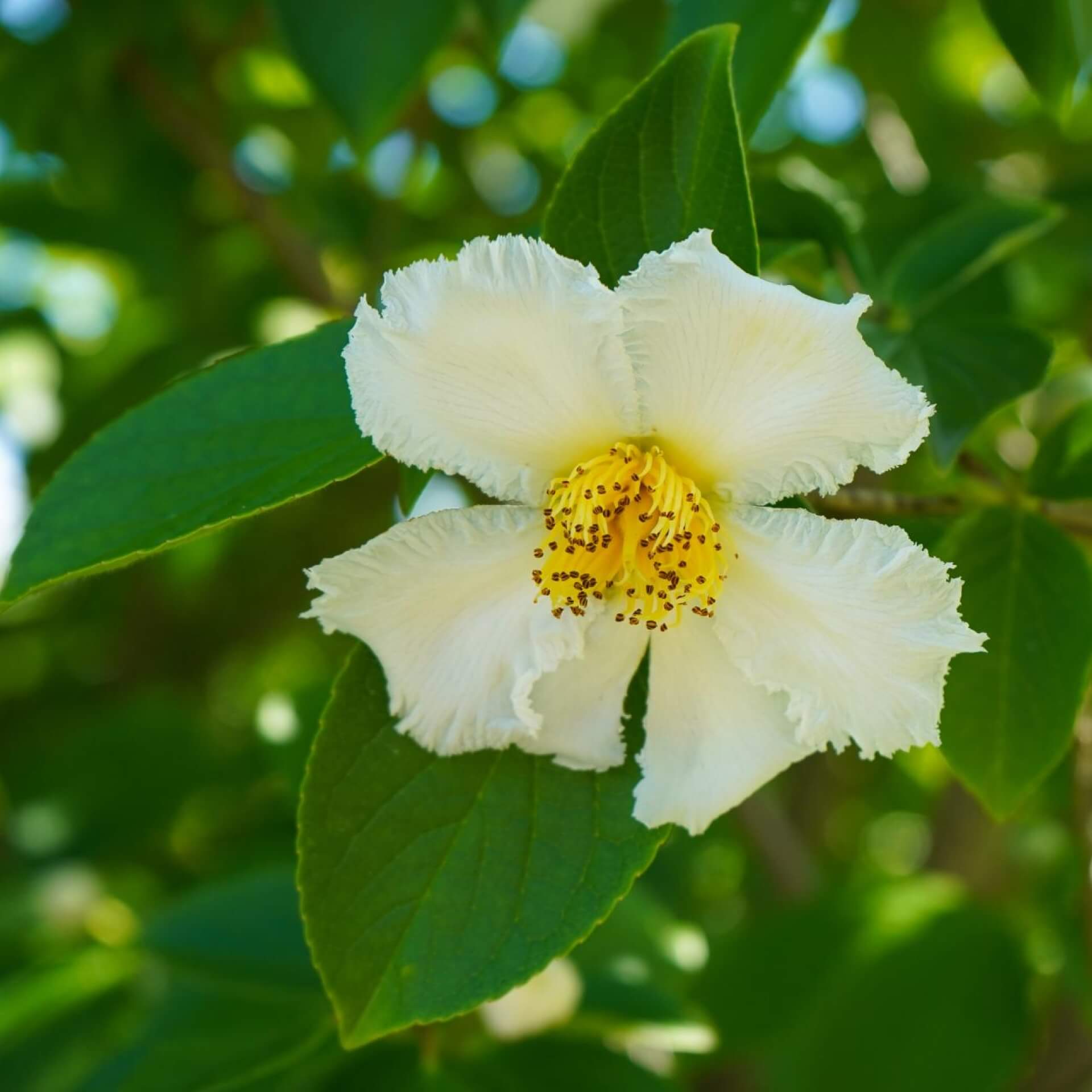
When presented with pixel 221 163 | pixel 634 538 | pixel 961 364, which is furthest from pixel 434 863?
→ pixel 221 163

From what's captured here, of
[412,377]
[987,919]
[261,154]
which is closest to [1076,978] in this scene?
[987,919]

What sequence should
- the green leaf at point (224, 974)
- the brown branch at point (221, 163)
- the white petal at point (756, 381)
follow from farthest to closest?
1. the brown branch at point (221, 163)
2. the green leaf at point (224, 974)
3. the white petal at point (756, 381)

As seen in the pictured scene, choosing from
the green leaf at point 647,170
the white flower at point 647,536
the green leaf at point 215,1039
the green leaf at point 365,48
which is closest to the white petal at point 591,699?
the white flower at point 647,536

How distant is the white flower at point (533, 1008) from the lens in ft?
4.44

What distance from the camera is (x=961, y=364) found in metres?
0.99

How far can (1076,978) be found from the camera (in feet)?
5.52

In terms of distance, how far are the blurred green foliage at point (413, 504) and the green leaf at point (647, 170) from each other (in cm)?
1

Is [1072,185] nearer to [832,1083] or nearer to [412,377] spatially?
→ [832,1083]

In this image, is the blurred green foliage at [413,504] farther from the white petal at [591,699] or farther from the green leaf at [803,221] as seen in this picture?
the white petal at [591,699]

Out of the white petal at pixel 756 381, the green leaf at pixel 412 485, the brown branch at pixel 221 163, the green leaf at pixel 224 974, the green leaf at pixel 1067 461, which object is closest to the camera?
the white petal at pixel 756 381

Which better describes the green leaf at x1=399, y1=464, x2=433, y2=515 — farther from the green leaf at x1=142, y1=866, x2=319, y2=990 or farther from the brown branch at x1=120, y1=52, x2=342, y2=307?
the brown branch at x1=120, y1=52, x2=342, y2=307

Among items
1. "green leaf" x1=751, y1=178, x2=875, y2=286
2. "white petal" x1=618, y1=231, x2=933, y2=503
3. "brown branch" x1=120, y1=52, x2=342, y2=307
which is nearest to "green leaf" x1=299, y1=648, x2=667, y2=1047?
"white petal" x1=618, y1=231, x2=933, y2=503

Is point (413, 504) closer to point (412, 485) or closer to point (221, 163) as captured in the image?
point (412, 485)

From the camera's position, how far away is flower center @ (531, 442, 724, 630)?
89cm
